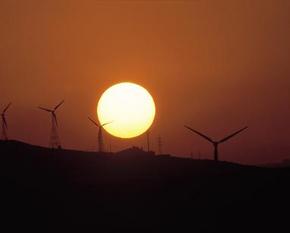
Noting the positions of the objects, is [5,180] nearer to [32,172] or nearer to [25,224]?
[32,172]

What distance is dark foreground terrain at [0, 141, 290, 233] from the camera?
97438 mm

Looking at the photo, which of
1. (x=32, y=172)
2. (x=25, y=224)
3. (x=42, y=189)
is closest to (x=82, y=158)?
(x=32, y=172)

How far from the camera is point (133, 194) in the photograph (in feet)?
374

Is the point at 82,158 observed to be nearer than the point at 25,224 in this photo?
No

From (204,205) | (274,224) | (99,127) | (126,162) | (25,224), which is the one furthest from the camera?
(99,127)

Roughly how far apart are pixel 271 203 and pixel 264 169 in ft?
112

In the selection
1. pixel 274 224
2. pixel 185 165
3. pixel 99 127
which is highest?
pixel 99 127

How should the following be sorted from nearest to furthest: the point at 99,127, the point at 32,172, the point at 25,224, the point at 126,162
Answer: the point at 25,224 < the point at 32,172 < the point at 126,162 < the point at 99,127

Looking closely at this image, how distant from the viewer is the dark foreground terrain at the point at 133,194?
97438 millimetres

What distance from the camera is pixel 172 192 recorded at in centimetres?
11644

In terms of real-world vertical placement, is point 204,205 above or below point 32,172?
below

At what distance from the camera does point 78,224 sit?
93.4 meters

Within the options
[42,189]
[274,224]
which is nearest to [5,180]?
[42,189]

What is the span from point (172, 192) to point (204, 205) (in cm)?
869
